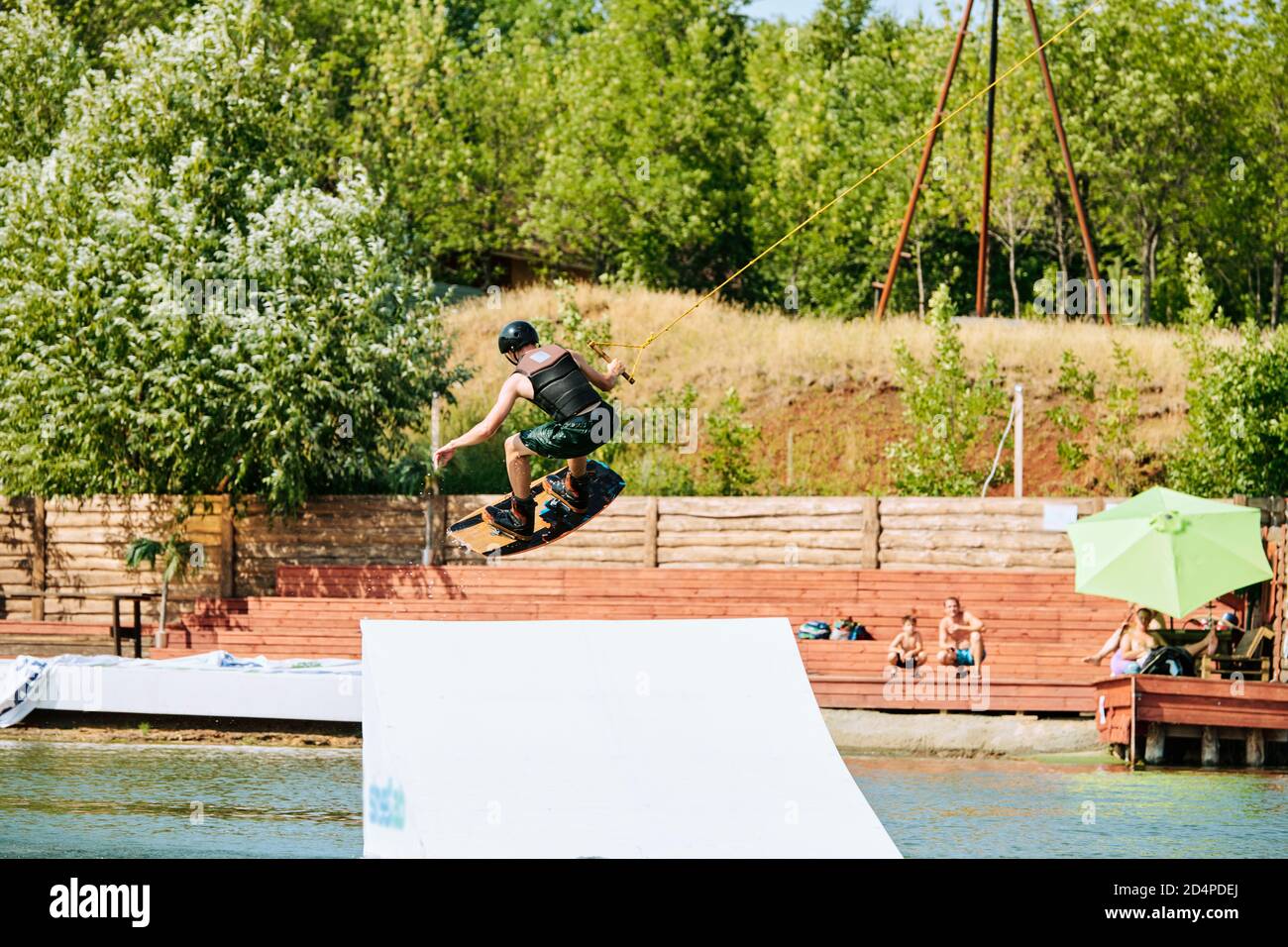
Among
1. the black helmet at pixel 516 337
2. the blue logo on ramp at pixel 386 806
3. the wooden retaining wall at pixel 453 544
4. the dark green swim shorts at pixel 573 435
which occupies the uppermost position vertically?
the black helmet at pixel 516 337

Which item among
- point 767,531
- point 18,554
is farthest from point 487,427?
point 18,554

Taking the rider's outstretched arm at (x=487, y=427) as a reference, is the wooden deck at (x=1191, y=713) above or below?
below

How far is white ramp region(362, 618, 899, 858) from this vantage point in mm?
11242

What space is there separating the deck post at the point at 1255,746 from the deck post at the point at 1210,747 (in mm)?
406

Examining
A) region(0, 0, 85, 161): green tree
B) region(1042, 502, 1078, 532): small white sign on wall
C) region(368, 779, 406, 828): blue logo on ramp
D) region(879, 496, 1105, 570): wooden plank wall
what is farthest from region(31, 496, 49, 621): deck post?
region(368, 779, 406, 828): blue logo on ramp

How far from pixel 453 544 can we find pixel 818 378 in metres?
11.1

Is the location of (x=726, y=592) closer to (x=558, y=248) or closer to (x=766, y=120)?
(x=558, y=248)

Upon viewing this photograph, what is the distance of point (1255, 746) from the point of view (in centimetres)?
2206

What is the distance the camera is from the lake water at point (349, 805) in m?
16.6

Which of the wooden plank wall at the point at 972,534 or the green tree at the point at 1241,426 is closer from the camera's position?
the wooden plank wall at the point at 972,534

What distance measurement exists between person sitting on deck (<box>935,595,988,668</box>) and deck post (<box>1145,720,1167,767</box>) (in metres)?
2.47

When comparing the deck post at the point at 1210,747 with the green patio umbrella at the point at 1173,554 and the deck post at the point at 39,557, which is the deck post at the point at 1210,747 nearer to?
the green patio umbrella at the point at 1173,554

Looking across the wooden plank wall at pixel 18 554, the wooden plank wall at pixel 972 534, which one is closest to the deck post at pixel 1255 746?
the wooden plank wall at pixel 972 534

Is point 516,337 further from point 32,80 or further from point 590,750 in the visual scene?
point 32,80
